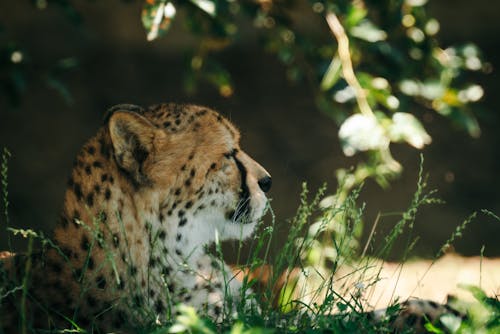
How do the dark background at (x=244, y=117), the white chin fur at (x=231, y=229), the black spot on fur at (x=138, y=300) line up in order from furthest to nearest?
the dark background at (x=244, y=117), the white chin fur at (x=231, y=229), the black spot on fur at (x=138, y=300)

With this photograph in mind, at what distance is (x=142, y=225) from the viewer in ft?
6.14

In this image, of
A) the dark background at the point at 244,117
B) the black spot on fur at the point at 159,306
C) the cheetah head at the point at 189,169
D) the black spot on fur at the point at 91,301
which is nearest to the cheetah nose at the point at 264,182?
the cheetah head at the point at 189,169

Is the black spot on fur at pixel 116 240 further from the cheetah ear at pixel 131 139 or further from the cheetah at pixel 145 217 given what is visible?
the cheetah ear at pixel 131 139

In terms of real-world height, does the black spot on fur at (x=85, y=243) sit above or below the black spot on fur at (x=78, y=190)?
below

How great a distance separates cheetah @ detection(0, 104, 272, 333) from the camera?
179 cm

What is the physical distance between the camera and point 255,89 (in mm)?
5805

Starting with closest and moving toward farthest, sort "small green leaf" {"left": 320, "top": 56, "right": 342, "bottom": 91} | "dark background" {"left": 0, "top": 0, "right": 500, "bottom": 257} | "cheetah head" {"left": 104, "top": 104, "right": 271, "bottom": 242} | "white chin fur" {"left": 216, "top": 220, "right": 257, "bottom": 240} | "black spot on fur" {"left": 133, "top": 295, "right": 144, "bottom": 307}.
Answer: "black spot on fur" {"left": 133, "top": 295, "right": 144, "bottom": 307} < "cheetah head" {"left": 104, "top": 104, "right": 271, "bottom": 242} < "white chin fur" {"left": 216, "top": 220, "right": 257, "bottom": 240} < "small green leaf" {"left": 320, "top": 56, "right": 342, "bottom": 91} < "dark background" {"left": 0, "top": 0, "right": 500, "bottom": 257}

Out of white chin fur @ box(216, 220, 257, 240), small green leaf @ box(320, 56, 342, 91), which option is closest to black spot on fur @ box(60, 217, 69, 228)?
white chin fur @ box(216, 220, 257, 240)

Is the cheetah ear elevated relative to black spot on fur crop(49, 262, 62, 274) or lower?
elevated

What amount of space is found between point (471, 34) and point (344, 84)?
3449 millimetres

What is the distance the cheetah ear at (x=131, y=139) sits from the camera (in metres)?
1.83

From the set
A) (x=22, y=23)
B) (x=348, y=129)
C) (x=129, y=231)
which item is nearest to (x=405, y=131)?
(x=348, y=129)

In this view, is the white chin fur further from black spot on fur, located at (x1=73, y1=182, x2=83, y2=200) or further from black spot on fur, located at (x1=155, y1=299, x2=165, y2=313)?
black spot on fur, located at (x1=73, y1=182, x2=83, y2=200)

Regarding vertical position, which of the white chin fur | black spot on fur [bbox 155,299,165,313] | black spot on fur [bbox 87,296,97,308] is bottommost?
black spot on fur [bbox 155,299,165,313]
